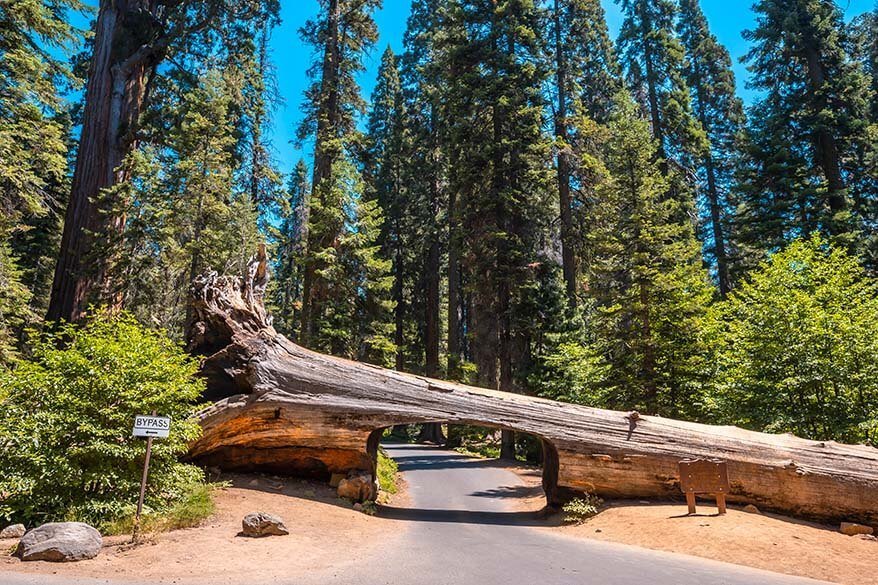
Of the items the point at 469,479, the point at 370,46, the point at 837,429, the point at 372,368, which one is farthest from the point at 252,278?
the point at 370,46

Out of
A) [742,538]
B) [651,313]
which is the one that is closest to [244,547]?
[742,538]

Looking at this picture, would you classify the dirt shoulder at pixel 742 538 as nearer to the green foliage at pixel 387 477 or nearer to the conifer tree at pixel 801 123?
the green foliage at pixel 387 477

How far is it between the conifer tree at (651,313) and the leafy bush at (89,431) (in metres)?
11.7

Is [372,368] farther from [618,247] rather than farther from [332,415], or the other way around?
[618,247]

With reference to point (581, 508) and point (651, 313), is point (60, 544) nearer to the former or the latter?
point (581, 508)

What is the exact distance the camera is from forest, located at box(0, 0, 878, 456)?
1255 centimetres

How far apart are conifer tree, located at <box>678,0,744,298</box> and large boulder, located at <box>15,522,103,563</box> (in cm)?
3208

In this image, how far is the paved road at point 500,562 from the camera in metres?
5.36

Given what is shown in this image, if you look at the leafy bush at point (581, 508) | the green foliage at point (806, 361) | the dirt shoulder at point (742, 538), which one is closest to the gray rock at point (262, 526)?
the dirt shoulder at point (742, 538)

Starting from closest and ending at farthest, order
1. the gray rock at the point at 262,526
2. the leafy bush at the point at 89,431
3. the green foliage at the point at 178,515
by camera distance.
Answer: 1. the green foliage at the point at 178,515
2. the leafy bush at the point at 89,431
3. the gray rock at the point at 262,526

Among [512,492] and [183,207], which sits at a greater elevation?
[183,207]

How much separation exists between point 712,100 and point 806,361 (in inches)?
1074

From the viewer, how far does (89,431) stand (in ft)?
22.8

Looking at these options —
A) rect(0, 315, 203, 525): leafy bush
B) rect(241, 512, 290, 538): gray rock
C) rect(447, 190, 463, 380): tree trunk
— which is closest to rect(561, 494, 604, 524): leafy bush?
rect(241, 512, 290, 538): gray rock
